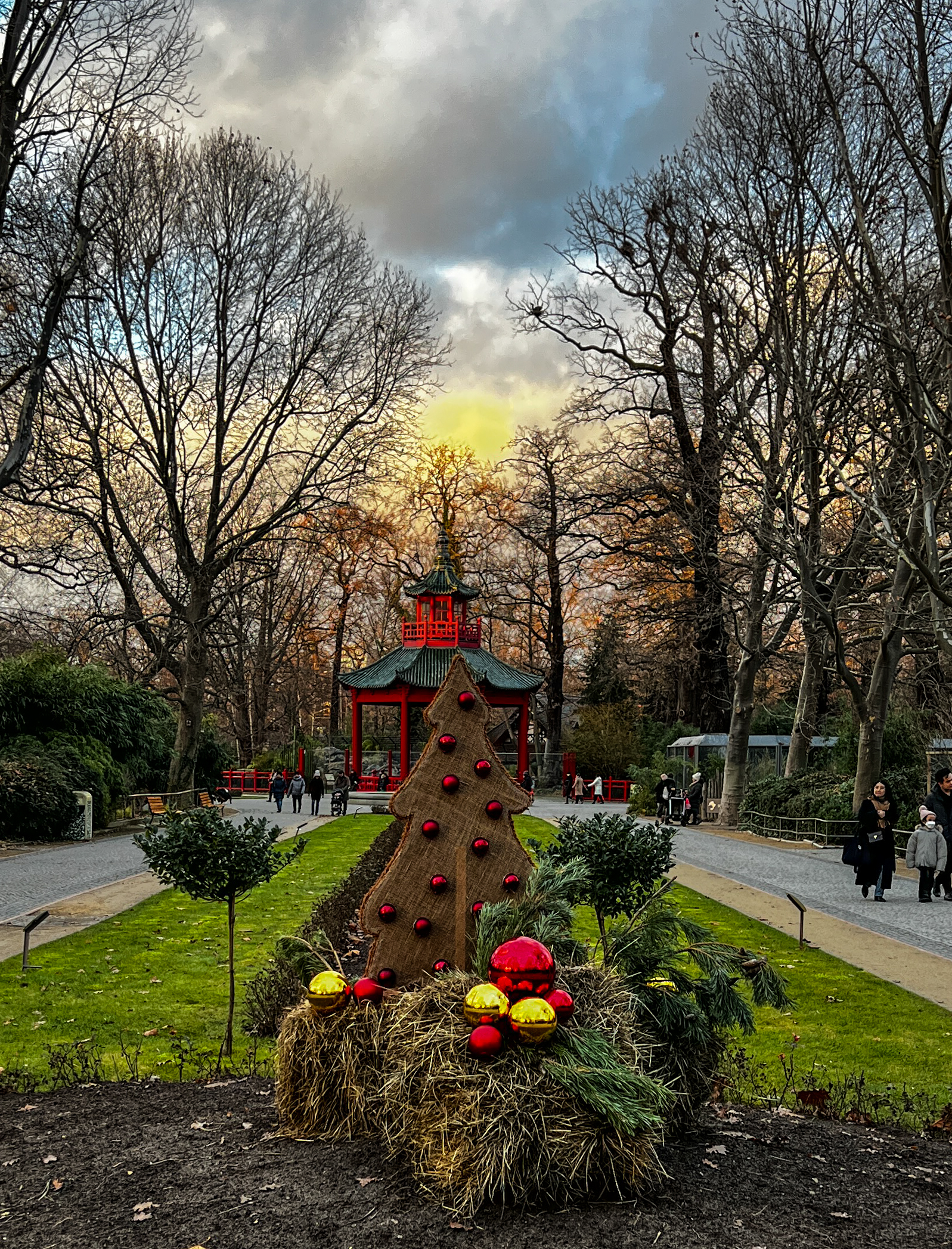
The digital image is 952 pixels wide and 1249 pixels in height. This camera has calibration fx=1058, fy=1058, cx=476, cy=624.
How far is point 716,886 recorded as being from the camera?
15812 mm

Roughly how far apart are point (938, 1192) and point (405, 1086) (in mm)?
2422

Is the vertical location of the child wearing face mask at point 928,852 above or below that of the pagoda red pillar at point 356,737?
below

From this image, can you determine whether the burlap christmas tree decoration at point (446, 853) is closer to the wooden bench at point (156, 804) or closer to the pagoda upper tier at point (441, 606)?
the wooden bench at point (156, 804)

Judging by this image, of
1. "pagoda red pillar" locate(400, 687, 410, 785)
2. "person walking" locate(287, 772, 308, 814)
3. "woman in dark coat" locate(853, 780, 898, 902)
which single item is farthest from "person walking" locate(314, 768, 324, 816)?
"woman in dark coat" locate(853, 780, 898, 902)

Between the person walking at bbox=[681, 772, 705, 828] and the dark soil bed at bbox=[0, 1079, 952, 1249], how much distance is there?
24447 mm

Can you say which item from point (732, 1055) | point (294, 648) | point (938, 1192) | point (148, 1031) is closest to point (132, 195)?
point (148, 1031)

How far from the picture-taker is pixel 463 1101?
454 cm

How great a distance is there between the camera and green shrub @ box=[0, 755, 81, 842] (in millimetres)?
21766

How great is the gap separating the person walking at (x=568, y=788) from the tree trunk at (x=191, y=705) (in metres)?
16.4

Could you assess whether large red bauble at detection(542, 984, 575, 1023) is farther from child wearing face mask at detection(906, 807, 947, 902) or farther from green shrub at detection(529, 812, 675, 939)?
child wearing face mask at detection(906, 807, 947, 902)

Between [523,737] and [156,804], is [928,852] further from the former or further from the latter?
[523,737]

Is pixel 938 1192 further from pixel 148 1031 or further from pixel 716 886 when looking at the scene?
pixel 716 886

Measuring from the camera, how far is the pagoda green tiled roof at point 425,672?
3700 centimetres

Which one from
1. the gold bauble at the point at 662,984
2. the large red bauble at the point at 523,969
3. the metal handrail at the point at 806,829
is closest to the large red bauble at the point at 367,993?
the large red bauble at the point at 523,969
